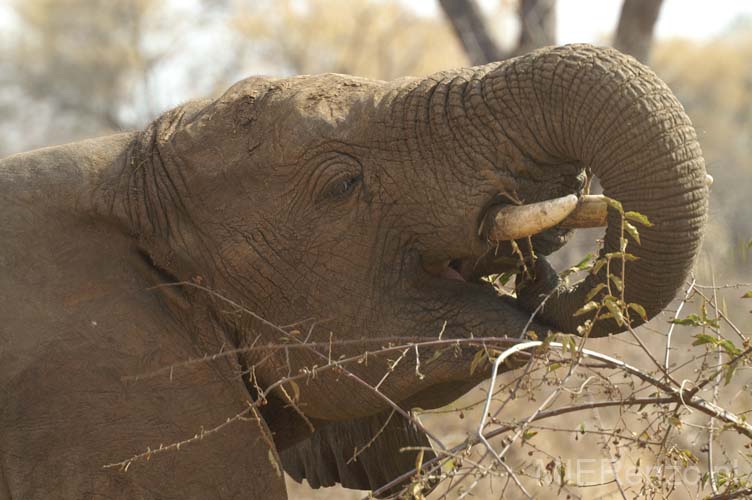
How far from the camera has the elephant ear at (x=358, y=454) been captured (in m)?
4.15

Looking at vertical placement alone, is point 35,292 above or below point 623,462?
above

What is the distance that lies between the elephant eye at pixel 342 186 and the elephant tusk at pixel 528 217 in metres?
0.44

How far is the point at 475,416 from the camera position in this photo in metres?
7.21

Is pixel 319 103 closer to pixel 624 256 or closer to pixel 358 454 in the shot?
pixel 624 256

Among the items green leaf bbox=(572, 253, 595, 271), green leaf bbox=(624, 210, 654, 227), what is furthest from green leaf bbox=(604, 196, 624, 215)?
green leaf bbox=(572, 253, 595, 271)

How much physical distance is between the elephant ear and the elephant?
0.51m

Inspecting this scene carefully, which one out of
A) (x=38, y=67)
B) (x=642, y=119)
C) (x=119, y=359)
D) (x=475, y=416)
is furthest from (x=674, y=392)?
(x=38, y=67)

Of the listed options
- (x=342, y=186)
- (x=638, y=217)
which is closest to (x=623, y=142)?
(x=638, y=217)

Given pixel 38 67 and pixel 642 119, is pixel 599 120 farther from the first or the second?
pixel 38 67

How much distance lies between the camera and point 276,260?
3553 mm

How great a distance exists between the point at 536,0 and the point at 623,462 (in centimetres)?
636

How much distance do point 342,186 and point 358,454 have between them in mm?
1061

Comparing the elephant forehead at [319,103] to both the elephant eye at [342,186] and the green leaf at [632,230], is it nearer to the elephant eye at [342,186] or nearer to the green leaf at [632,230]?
the elephant eye at [342,186]

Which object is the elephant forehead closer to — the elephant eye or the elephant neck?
the elephant eye
